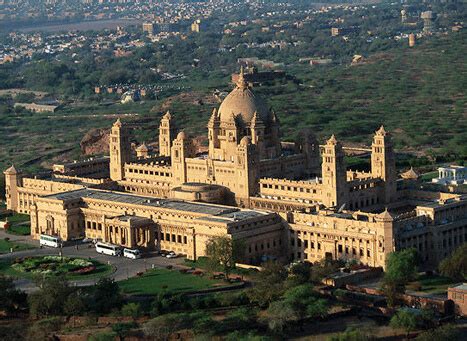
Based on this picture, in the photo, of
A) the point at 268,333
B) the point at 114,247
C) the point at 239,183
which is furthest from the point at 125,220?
the point at 268,333

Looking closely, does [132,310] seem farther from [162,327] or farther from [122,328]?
[162,327]

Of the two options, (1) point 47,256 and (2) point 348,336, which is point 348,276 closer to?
(2) point 348,336

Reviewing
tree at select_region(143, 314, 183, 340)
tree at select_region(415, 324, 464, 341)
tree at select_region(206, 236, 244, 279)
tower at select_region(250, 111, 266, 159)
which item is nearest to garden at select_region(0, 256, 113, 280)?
tree at select_region(206, 236, 244, 279)

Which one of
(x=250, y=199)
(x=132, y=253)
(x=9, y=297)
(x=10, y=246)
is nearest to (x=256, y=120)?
(x=250, y=199)

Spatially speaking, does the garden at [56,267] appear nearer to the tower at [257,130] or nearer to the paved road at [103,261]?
the paved road at [103,261]

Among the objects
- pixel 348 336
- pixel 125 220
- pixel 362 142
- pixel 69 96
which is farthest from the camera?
pixel 69 96
